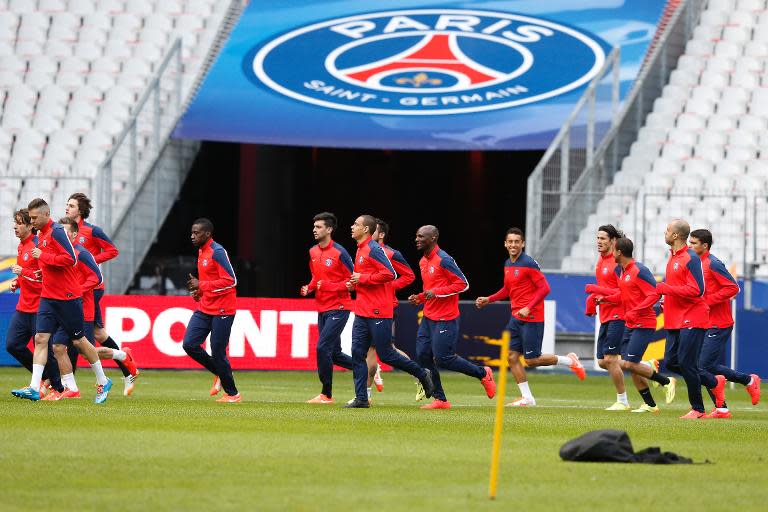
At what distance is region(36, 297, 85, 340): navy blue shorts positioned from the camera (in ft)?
53.5

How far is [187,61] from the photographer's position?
3356 cm

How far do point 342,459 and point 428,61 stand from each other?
22228 mm

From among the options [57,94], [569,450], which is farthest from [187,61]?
[569,450]

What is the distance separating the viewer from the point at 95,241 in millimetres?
18562

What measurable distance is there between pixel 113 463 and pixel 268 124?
20515 mm

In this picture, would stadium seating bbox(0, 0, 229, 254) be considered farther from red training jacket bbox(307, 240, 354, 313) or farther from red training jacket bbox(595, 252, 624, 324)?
red training jacket bbox(595, 252, 624, 324)

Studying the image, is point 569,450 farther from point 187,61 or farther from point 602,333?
point 187,61

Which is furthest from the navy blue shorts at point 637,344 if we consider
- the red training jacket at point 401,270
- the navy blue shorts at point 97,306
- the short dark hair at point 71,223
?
the short dark hair at point 71,223

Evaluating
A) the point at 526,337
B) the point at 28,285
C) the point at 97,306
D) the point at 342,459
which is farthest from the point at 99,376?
the point at 342,459

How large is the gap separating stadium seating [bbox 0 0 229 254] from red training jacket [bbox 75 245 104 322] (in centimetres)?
1225

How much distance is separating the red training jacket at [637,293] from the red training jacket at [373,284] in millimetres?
3000

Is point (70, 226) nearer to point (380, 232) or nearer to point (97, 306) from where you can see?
point (97, 306)

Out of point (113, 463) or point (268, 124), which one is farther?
point (268, 124)

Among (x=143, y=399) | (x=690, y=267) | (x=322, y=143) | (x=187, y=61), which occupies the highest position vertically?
(x=187, y=61)
